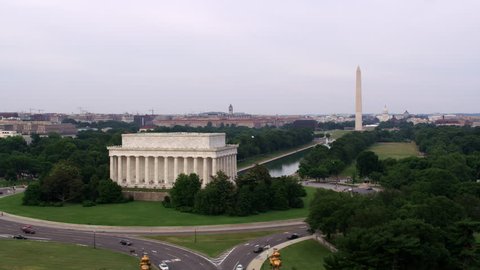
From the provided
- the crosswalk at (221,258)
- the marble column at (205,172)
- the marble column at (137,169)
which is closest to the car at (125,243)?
the crosswalk at (221,258)

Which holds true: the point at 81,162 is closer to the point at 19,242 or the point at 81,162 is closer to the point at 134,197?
the point at 134,197

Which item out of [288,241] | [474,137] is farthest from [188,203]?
[474,137]

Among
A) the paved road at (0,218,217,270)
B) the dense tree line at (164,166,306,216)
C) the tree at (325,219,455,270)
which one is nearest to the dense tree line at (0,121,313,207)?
the dense tree line at (164,166,306,216)

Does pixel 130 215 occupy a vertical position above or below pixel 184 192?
below

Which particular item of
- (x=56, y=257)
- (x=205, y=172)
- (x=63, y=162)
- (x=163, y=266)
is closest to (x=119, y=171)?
(x=63, y=162)

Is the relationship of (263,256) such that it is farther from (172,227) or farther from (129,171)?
(129,171)

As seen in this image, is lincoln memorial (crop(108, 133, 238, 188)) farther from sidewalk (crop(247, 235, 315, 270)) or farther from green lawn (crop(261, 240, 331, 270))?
green lawn (crop(261, 240, 331, 270))
